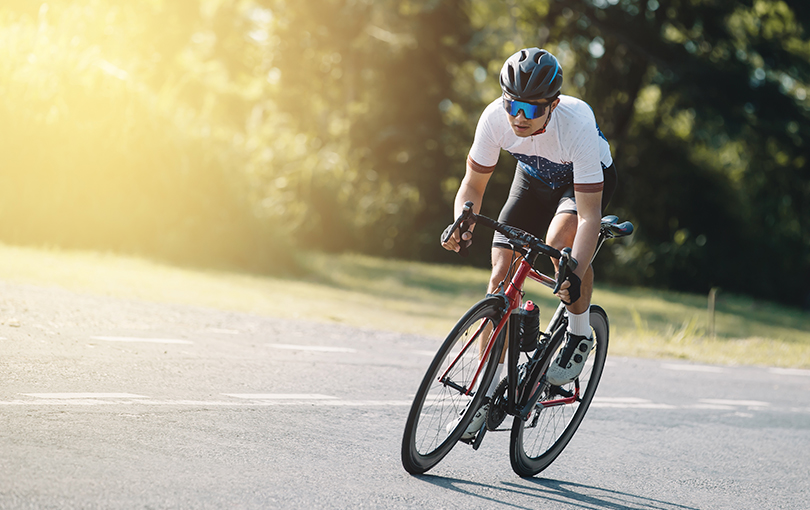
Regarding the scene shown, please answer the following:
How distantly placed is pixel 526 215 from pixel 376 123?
25.5 m

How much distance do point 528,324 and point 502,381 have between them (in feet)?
1.10

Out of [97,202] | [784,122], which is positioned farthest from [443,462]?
[784,122]

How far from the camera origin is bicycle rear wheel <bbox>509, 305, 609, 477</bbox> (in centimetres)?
505

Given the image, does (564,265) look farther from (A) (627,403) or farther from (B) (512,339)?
(A) (627,403)

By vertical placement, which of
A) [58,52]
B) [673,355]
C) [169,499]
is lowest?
[169,499]

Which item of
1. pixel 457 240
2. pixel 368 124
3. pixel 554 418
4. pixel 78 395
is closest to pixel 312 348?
pixel 78 395

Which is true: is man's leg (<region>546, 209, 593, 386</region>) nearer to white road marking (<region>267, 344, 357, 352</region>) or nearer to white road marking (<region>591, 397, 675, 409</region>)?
white road marking (<region>591, 397, 675, 409</region>)

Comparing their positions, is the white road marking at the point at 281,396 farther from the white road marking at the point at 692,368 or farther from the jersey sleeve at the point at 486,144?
the white road marking at the point at 692,368

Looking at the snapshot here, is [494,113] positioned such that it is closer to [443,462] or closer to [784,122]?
[443,462]

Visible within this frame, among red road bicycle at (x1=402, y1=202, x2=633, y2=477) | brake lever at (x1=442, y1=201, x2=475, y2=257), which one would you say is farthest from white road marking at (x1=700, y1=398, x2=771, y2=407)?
brake lever at (x1=442, y1=201, x2=475, y2=257)

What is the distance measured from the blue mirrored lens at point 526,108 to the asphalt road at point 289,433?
1884mm

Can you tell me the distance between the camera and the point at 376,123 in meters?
30.3

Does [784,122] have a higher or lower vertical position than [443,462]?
higher

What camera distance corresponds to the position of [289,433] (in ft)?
16.9
